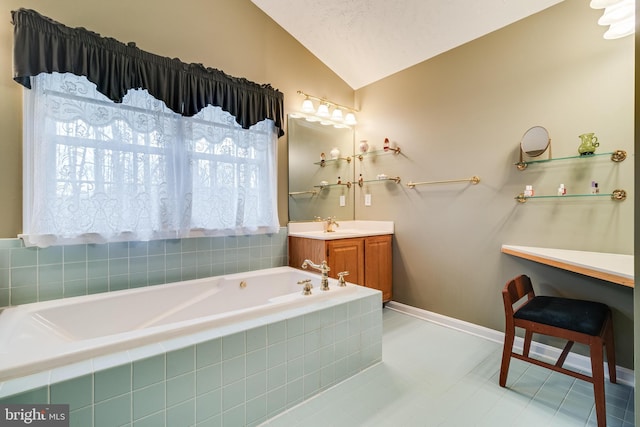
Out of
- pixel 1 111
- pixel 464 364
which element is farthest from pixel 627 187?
pixel 1 111

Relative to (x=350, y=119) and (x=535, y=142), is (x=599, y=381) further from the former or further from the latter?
(x=350, y=119)

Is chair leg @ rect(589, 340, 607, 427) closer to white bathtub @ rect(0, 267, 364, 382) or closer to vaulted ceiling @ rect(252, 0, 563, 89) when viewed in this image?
white bathtub @ rect(0, 267, 364, 382)

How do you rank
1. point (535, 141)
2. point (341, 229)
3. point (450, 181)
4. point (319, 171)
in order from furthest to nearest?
1. point (341, 229)
2. point (319, 171)
3. point (450, 181)
4. point (535, 141)

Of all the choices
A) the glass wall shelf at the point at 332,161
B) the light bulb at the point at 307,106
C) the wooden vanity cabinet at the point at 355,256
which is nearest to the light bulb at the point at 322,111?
the light bulb at the point at 307,106

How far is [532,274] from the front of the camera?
2.21m

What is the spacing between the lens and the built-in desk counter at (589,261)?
1.42 m

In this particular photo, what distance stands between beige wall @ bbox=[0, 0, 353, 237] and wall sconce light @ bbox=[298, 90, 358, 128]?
92 mm

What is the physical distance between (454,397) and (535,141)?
1866mm

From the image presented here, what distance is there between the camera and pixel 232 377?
138 cm

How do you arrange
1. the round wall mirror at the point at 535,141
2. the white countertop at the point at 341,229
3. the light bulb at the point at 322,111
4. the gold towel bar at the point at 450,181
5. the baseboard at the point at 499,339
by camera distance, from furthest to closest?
1. the light bulb at the point at 322,111
2. the white countertop at the point at 341,229
3. the gold towel bar at the point at 450,181
4. the round wall mirror at the point at 535,141
5. the baseboard at the point at 499,339

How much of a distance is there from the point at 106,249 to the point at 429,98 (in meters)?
3.06

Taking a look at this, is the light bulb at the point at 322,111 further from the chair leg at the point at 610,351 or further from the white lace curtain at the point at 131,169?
the chair leg at the point at 610,351

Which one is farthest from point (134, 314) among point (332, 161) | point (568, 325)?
point (568, 325)

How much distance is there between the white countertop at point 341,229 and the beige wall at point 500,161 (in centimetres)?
16
